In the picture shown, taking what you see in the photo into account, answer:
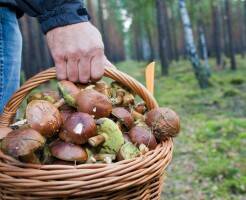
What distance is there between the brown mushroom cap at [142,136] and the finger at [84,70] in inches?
11.8

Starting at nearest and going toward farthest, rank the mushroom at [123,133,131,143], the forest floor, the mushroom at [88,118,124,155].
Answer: the mushroom at [88,118,124,155]
the mushroom at [123,133,131,143]
the forest floor

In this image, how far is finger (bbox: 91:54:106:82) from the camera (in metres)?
1.88

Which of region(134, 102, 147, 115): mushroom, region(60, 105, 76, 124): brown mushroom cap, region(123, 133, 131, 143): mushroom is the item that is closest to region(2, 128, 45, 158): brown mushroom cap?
region(60, 105, 76, 124): brown mushroom cap

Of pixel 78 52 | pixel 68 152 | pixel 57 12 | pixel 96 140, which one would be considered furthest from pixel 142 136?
pixel 57 12

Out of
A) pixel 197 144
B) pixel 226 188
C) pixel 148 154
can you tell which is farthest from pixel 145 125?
pixel 197 144

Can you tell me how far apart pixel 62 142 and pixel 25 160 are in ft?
0.57

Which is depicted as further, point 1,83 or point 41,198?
Answer: point 1,83

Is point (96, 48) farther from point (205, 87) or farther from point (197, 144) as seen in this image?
point (205, 87)

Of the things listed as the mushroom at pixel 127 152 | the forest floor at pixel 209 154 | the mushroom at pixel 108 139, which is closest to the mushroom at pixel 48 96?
the mushroom at pixel 108 139

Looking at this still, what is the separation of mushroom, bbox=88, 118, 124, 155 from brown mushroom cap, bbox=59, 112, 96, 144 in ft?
0.10

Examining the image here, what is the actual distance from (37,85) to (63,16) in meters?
0.32

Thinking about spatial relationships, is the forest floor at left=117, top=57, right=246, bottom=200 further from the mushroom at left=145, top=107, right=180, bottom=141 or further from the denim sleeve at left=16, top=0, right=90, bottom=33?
the denim sleeve at left=16, top=0, right=90, bottom=33

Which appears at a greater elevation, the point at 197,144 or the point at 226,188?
the point at 226,188

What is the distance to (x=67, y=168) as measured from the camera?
1.51 m
